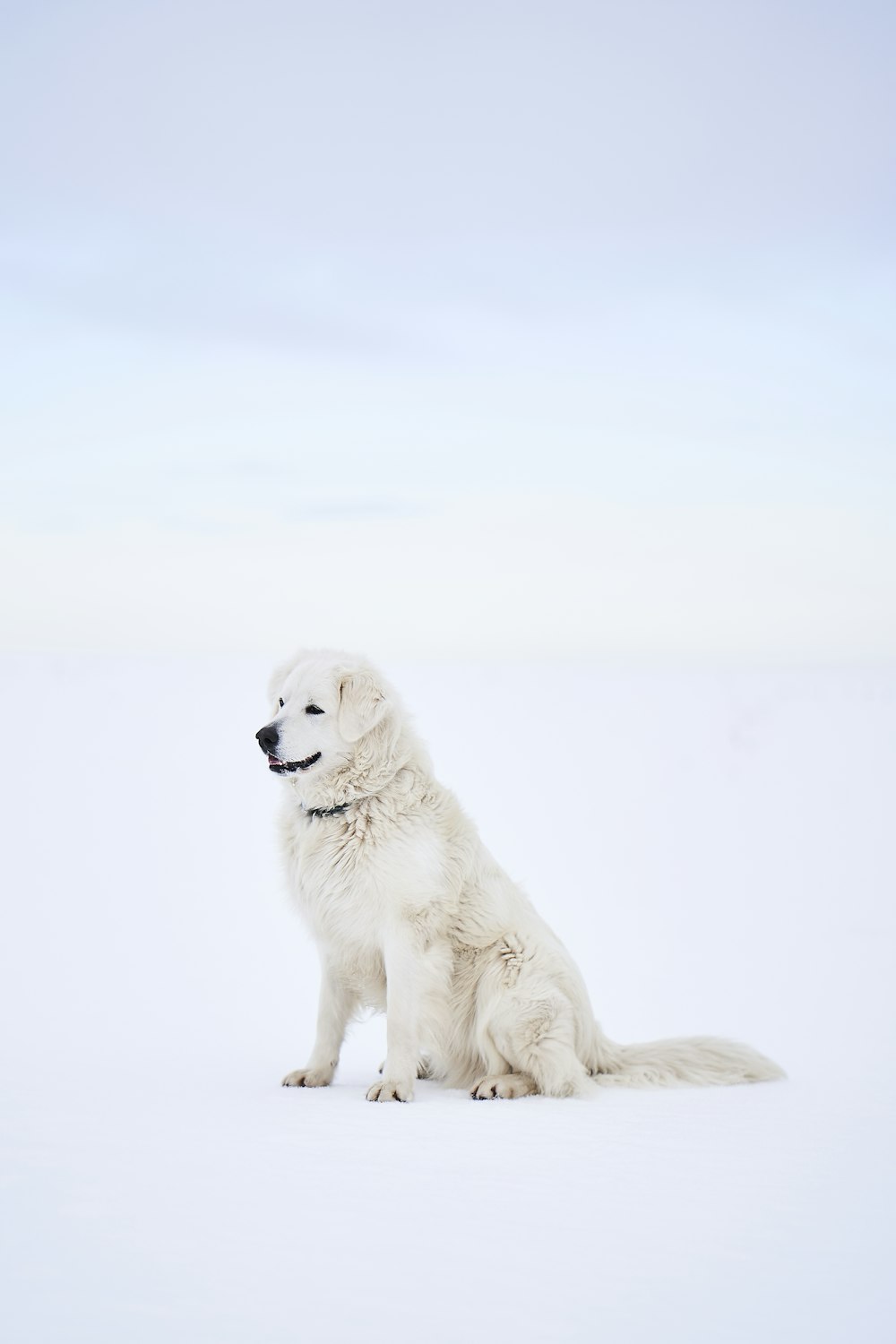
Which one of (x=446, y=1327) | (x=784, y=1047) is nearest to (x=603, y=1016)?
(x=784, y=1047)

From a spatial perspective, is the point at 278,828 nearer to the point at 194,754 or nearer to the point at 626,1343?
the point at 626,1343

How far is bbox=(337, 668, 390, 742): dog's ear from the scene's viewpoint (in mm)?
5043

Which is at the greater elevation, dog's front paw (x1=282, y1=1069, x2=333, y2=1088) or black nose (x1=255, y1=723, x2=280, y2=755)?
Answer: black nose (x1=255, y1=723, x2=280, y2=755)

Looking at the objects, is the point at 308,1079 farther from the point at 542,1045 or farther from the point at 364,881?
the point at 542,1045

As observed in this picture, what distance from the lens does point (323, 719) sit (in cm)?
504

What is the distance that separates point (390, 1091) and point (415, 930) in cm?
65

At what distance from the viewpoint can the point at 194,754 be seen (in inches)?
688

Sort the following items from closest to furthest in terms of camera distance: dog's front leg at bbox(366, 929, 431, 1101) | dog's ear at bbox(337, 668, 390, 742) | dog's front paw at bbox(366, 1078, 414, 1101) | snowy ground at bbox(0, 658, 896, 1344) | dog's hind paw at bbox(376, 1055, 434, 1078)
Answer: snowy ground at bbox(0, 658, 896, 1344)
dog's front paw at bbox(366, 1078, 414, 1101)
dog's front leg at bbox(366, 929, 431, 1101)
dog's ear at bbox(337, 668, 390, 742)
dog's hind paw at bbox(376, 1055, 434, 1078)

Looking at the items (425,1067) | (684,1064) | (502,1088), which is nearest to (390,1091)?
(502,1088)

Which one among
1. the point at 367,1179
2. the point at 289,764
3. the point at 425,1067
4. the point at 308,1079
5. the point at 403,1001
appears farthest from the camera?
the point at 425,1067

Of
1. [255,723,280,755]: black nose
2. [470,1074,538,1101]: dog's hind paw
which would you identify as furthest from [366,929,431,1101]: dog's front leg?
[255,723,280,755]: black nose

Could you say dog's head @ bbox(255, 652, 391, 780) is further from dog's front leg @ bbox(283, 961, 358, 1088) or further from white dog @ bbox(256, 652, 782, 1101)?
dog's front leg @ bbox(283, 961, 358, 1088)

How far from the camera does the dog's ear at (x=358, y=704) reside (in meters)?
5.04

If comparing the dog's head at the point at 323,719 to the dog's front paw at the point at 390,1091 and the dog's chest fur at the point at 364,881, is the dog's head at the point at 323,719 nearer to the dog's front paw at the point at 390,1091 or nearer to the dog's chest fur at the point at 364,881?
the dog's chest fur at the point at 364,881
